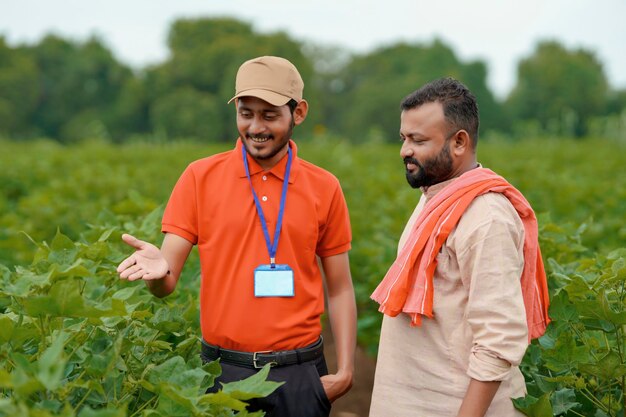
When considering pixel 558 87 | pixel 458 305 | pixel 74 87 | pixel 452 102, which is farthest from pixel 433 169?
pixel 558 87

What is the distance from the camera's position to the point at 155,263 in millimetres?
2457

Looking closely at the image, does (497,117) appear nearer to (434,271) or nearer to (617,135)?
(617,135)

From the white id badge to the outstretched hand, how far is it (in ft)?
1.26

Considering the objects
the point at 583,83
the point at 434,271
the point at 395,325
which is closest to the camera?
the point at 434,271

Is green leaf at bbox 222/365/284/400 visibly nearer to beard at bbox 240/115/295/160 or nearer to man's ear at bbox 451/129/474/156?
man's ear at bbox 451/129/474/156

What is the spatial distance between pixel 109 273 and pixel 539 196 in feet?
19.1

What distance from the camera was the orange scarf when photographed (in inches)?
88.4

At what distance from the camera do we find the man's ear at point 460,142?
234 cm

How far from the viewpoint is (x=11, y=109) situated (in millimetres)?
60562

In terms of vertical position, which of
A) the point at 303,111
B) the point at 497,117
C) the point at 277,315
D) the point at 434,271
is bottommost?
the point at 497,117

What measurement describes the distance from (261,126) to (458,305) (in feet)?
3.05

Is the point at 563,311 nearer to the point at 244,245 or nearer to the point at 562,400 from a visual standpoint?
the point at 562,400

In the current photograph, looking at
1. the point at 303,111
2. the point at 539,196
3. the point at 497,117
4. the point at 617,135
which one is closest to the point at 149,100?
the point at 497,117

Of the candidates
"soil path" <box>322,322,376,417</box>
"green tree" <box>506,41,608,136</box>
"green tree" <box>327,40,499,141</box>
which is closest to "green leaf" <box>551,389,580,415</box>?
"soil path" <box>322,322,376,417</box>
